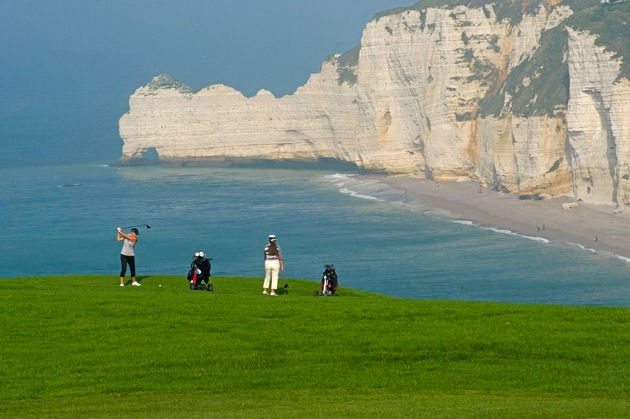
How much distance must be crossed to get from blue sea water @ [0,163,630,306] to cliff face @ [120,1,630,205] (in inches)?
211

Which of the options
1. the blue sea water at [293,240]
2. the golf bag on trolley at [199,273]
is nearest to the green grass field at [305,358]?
the golf bag on trolley at [199,273]

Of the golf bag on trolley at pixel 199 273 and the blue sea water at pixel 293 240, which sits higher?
the golf bag on trolley at pixel 199 273

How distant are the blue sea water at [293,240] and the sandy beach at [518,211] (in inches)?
62.8

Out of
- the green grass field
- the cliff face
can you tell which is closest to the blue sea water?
the cliff face

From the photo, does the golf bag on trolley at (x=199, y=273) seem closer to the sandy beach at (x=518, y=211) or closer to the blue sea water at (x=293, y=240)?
the blue sea water at (x=293, y=240)

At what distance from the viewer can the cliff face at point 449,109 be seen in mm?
86625

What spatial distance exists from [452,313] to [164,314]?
5193 millimetres

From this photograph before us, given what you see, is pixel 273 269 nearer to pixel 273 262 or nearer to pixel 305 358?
pixel 273 262

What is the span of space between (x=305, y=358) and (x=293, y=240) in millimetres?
61185

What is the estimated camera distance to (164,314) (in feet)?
75.7

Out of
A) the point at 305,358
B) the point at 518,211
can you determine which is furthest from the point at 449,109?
the point at 305,358

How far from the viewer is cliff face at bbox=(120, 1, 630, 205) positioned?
3410 inches

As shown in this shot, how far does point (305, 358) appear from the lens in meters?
20.1

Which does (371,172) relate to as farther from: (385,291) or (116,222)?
(385,291)
